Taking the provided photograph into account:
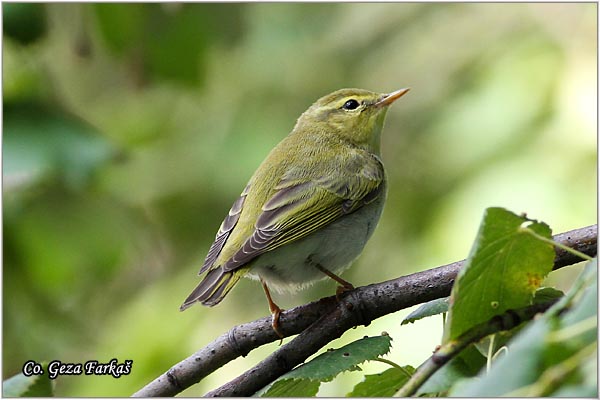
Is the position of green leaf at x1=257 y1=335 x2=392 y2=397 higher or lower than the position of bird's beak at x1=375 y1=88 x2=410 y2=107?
lower

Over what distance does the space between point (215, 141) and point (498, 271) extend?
4742 millimetres

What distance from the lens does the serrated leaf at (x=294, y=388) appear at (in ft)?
7.50

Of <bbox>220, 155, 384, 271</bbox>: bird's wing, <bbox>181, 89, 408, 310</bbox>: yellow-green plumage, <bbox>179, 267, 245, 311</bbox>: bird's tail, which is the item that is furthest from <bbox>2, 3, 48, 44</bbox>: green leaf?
<bbox>179, 267, 245, 311</bbox>: bird's tail

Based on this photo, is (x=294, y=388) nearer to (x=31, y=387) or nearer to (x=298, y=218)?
(x=31, y=387)

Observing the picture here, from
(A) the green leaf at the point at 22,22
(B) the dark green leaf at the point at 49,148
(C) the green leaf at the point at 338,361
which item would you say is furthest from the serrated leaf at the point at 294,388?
(A) the green leaf at the point at 22,22

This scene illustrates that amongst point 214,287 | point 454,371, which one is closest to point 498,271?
point 454,371

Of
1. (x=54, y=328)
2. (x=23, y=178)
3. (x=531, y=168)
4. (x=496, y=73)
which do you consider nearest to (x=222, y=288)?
(x=54, y=328)

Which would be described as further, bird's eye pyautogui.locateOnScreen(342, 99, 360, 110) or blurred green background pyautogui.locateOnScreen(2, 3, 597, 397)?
bird's eye pyautogui.locateOnScreen(342, 99, 360, 110)

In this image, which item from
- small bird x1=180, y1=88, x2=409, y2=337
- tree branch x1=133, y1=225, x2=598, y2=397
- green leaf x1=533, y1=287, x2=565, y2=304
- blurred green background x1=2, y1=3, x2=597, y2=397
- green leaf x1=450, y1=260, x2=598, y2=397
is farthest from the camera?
blurred green background x1=2, y1=3, x2=597, y2=397

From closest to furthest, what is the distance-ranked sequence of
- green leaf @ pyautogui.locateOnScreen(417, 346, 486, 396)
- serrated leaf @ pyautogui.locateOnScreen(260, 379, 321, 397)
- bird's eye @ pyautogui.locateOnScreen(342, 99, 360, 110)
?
green leaf @ pyautogui.locateOnScreen(417, 346, 486, 396)
serrated leaf @ pyautogui.locateOnScreen(260, 379, 321, 397)
bird's eye @ pyautogui.locateOnScreen(342, 99, 360, 110)

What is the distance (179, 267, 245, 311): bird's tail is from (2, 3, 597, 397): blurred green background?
0.89 m

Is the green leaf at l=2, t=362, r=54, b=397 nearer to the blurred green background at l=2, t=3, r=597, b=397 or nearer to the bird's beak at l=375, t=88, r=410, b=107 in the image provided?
the blurred green background at l=2, t=3, r=597, b=397

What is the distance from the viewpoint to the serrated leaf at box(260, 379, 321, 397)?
229 cm

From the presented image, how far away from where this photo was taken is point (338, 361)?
2297 mm
